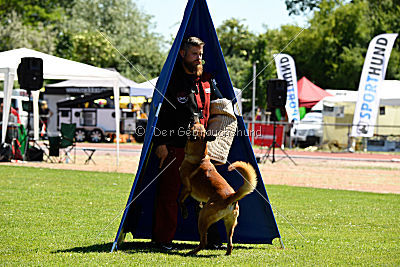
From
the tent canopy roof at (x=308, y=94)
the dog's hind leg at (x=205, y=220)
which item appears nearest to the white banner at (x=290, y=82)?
the tent canopy roof at (x=308, y=94)

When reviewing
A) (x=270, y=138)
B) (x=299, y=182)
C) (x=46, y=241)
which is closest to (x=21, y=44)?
(x=270, y=138)

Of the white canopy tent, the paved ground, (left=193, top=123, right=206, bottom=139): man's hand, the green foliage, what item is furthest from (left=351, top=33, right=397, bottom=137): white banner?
the green foliage

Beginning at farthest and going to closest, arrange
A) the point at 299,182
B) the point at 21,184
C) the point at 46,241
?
the point at 299,182
the point at 21,184
the point at 46,241

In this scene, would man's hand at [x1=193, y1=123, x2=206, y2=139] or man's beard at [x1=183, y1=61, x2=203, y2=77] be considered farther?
man's beard at [x1=183, y1=61, x2=203, y2=77]

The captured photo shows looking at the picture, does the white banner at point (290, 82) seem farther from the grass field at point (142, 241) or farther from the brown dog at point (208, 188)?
the brown dog at point (208, 188)

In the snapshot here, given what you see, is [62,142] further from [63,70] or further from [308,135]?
[308,135]

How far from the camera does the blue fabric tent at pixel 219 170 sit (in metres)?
6.11

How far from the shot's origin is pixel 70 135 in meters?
18.7

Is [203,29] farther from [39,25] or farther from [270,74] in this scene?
[39,25]

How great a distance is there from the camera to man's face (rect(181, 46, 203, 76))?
19.9 ft

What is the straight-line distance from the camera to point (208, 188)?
19.2 ft

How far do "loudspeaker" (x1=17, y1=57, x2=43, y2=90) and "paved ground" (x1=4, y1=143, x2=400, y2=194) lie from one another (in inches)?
95.3

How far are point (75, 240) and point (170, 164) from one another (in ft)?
4.92

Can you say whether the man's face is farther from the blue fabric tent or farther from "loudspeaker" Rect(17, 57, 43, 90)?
"loudspeaker" Rect(17, 57, 43, 90)
